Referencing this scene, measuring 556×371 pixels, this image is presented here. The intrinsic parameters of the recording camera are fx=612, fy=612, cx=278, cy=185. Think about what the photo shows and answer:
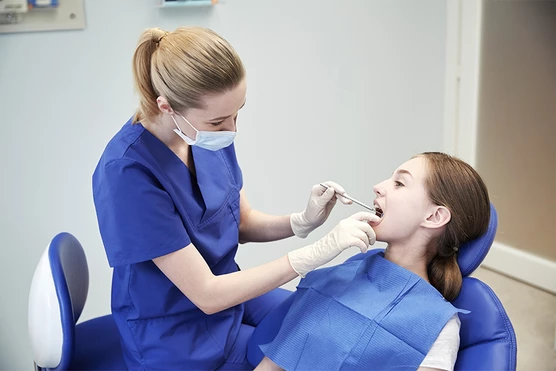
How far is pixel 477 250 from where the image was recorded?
1.36 metres

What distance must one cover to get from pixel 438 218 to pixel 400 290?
0.19 meters

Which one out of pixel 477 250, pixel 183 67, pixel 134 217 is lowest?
pixel 477 250

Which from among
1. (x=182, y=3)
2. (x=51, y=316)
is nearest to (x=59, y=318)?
(x=51, y=316)

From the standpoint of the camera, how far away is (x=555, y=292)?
8.86 ft

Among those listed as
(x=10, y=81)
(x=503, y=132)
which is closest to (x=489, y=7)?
(x=503, y=132)

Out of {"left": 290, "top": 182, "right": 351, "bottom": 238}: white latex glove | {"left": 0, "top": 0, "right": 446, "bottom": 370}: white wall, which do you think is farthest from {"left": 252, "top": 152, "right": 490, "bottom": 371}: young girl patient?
{"left": 0, "top": 0, "right": 446, "bottom": 370}: white wall

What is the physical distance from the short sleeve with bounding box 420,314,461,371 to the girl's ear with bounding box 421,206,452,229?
8.7 inches

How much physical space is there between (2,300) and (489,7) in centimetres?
232

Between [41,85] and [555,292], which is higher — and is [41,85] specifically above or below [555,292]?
above

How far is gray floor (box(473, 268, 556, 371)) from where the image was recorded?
2.27 m

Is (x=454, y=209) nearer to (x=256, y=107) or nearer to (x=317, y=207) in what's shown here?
(x=317, y=207)

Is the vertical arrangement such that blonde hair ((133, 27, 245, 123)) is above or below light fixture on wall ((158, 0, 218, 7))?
below

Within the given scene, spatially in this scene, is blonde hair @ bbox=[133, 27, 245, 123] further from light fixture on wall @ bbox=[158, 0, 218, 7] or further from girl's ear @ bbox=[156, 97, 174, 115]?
light fixture on wall @ bbox=[158, 0, 218, 7]

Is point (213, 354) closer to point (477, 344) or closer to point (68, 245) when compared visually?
point (68, 245)
